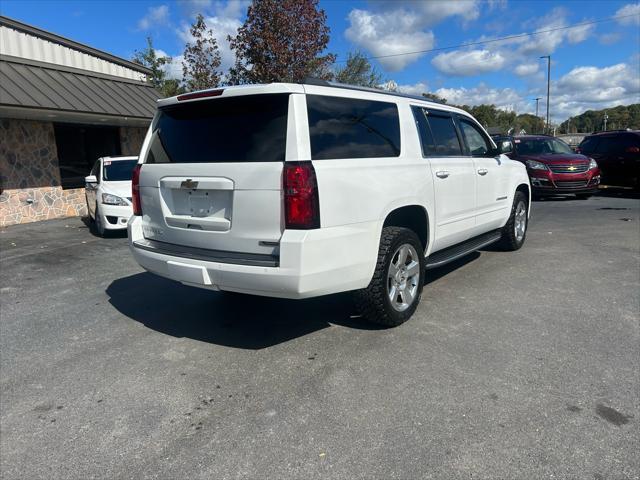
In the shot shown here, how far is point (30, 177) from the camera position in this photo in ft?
39.9

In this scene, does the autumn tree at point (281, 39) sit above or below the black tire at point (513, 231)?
above

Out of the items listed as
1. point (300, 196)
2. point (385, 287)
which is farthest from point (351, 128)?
point (385, 287)

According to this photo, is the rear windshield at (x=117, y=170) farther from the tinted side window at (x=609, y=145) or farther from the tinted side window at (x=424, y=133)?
the tinted side window at (x=609, y=145)

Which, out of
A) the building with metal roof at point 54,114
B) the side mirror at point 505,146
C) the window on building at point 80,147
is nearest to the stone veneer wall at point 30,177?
the building with metal roof at point 54,114

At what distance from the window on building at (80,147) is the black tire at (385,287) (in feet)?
39.8

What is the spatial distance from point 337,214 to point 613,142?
46.5 ft

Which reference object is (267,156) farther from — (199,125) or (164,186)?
(164,186)

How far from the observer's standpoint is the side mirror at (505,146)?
5.83m

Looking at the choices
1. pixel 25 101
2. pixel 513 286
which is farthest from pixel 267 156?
pixel 25 101

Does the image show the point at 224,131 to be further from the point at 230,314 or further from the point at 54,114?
the point at 54,114

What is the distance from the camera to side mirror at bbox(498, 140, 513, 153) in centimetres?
583

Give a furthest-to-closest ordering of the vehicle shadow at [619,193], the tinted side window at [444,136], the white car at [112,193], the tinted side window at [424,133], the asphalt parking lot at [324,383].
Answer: the vehicle shadow at [619,193]
the white car at [112,193]
the tinted side window at [444,136]
the tinted side window at [424,133]
the asphalt parking lot at [324,383]

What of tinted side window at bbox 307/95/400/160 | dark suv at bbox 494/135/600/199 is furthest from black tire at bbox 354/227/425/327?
dark suv at bbox 494/135/600/199

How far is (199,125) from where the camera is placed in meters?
3.73
